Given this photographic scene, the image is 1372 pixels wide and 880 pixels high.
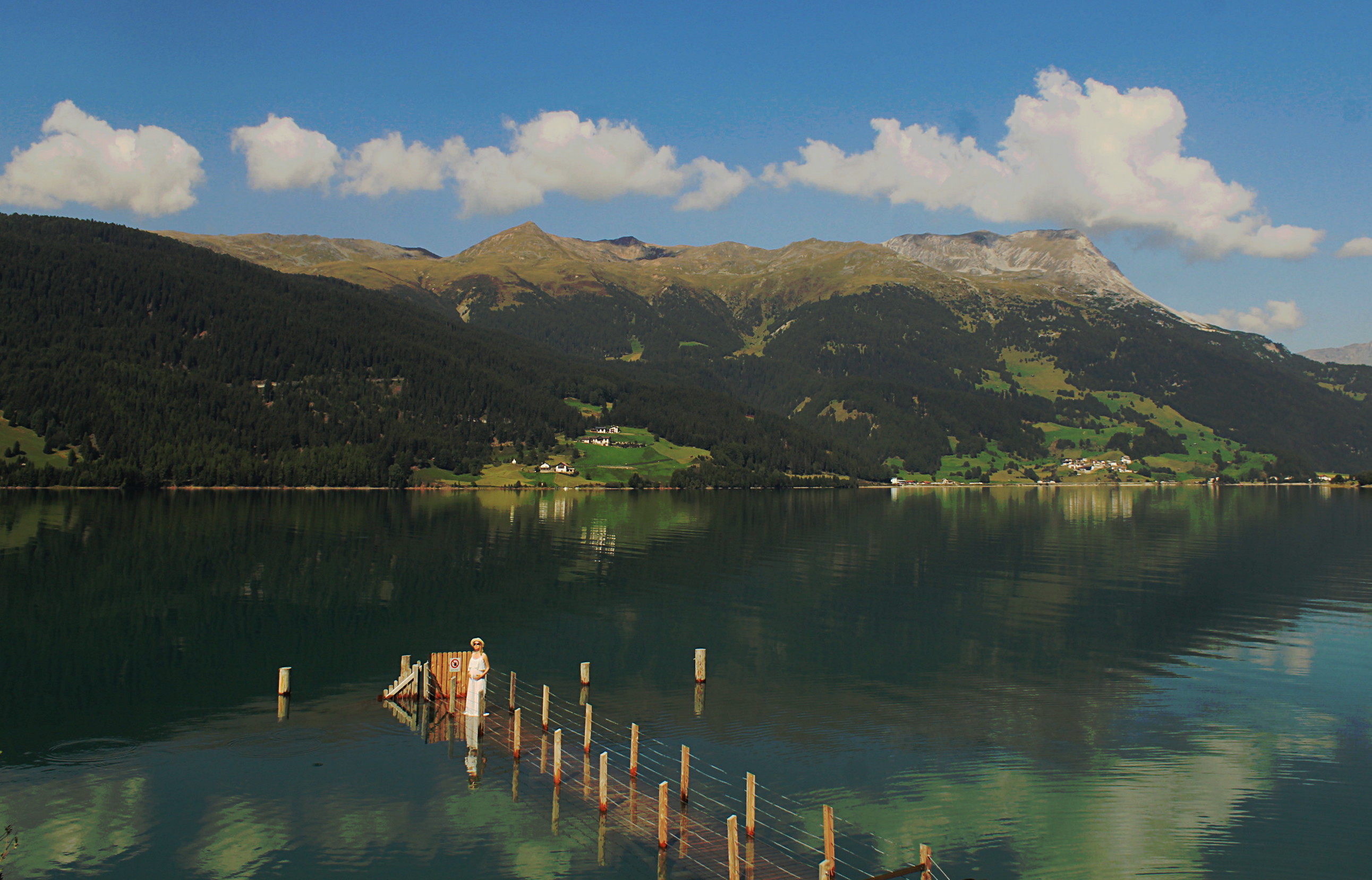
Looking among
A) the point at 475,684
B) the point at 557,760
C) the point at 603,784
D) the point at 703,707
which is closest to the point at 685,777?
the point at 603,784

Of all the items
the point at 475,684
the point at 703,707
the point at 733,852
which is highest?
the point at 475,684

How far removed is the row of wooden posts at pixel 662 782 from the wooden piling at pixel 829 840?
0.04 ft

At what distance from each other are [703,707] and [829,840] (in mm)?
20288

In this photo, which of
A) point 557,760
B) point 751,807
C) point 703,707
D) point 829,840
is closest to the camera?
point 829,840

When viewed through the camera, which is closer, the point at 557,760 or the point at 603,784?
the point at 603,784

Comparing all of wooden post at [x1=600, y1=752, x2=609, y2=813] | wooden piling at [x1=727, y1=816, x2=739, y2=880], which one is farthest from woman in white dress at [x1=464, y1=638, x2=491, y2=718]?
wooden piling at [x1=727, y1=816, x2=739, y2=880]

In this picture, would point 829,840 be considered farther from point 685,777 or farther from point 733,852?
point 685,777

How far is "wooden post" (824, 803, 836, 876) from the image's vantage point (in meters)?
21.9

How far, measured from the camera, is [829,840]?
2230 cm

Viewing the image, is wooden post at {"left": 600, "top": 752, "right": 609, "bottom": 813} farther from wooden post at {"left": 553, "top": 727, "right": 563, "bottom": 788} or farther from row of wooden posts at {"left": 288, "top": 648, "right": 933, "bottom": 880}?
wooden post at {"left": 553, "top": 727, "right": 563, "bottom": 788}

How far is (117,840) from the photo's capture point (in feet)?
87.0

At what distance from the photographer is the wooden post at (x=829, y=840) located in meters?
21.9

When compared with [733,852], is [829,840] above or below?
above

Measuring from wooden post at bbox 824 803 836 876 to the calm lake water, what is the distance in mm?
3395
